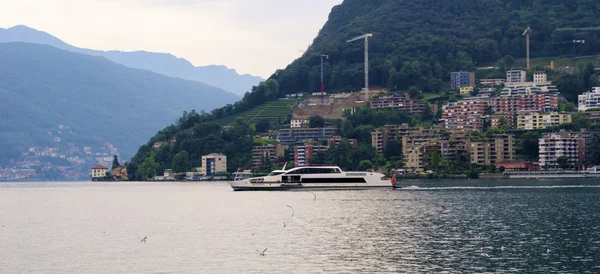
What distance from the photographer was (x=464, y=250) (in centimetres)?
5747

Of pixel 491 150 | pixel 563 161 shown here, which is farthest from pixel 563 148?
pixel 491 150

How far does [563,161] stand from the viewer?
612 feet

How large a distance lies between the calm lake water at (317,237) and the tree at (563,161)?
83.7 m

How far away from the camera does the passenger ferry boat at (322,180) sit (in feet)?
429

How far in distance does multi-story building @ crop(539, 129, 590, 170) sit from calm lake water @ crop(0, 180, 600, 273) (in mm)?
87708

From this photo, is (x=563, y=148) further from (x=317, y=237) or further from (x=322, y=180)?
(x=317, y=237)

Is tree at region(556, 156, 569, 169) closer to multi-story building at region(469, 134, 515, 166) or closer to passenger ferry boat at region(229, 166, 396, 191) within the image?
multi-story building at region(469, 134, 515, 166)

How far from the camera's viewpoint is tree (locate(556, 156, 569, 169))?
186 metres

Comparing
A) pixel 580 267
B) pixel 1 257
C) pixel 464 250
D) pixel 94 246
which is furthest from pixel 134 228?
→ pixel 580 267

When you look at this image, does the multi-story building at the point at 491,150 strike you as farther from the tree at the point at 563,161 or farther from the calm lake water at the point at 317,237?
the calm lake water at the point at 317,237

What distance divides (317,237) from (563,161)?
13022cm

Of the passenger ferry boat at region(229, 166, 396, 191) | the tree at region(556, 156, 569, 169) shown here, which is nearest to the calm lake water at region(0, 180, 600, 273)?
the passenger ferry boat at region(229, 166, 396, 191)

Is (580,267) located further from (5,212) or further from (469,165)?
(469,165)

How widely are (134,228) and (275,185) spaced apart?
59.1 meters
